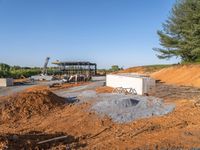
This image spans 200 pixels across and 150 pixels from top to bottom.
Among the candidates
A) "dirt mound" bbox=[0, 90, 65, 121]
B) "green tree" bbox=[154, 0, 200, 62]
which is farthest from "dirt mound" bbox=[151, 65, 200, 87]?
"dirt mound" bbox=[0, 90, 65, 121]

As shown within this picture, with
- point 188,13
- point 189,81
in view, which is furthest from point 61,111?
point 188,13

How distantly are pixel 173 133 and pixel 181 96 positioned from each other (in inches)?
391

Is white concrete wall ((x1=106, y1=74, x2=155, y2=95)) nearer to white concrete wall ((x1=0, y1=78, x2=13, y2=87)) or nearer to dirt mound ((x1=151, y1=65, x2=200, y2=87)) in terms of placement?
dirt mound ((x1=151, y1=65, x2=200, y2=87))

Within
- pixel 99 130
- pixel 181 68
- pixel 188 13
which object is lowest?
pixel 99 130

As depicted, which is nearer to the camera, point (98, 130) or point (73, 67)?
point (98, 130)

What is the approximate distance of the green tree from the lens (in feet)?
106

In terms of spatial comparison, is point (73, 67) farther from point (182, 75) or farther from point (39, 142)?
point (39, 142)

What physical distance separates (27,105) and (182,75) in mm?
22454

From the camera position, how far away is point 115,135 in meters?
12.4

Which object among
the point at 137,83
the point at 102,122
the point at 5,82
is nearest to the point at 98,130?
the point at 102,122

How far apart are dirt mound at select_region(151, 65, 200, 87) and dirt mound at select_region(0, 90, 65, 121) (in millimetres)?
16439

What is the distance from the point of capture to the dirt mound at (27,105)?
1739 cm

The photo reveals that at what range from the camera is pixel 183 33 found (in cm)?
3541

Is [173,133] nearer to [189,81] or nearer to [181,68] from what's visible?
[189,81]
